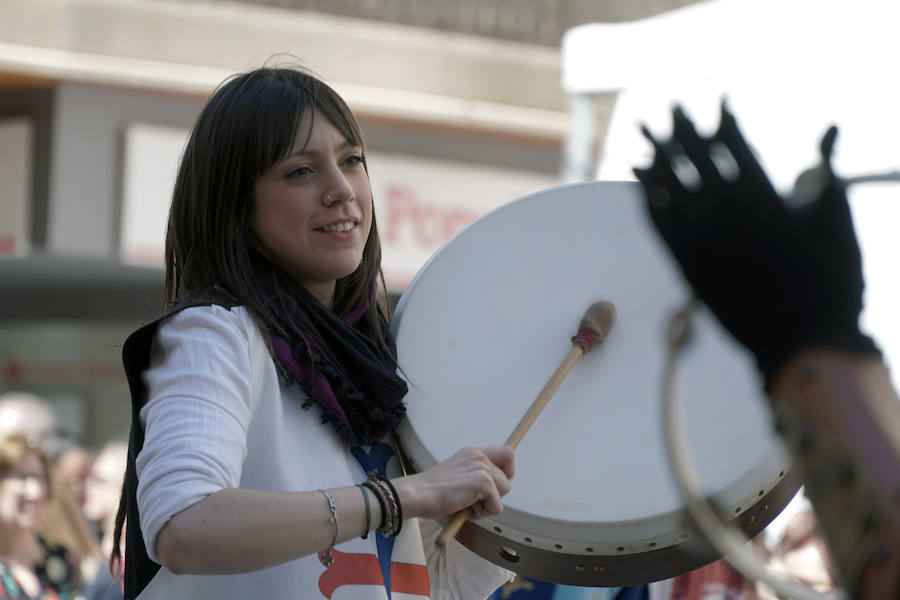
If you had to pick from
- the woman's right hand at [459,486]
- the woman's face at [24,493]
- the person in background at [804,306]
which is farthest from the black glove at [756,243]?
the woman's face at [24,493]

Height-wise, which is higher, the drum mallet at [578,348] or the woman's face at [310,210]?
the woman's face at [310,210]

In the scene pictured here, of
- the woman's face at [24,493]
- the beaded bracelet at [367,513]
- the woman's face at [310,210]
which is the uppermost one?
the woman's face at [310,210]

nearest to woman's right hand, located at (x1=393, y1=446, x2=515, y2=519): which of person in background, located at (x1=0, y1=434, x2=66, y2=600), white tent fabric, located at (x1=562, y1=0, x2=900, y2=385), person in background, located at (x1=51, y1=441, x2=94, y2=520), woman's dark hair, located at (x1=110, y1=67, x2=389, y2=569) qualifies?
woman's dark hair, located at (x1=110, y1=67, x2=389, y2=569)

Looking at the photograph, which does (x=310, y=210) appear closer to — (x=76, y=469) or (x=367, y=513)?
(x=367, y=513)

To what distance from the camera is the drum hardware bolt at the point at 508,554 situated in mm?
1789

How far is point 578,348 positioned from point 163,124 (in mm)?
6551

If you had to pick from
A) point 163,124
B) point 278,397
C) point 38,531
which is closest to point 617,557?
point 278,397

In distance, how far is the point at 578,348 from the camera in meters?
1.86

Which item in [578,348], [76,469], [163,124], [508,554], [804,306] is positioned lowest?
[76,469]

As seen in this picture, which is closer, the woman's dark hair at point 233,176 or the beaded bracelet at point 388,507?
the beaded bracelet at point 388,507

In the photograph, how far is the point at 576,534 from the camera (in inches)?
69.4

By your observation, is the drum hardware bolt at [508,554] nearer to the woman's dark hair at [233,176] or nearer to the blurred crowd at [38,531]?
the woman's dark hair at [233,176]

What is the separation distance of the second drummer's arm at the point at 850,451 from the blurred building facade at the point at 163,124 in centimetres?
657

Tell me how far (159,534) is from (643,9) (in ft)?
27.9
